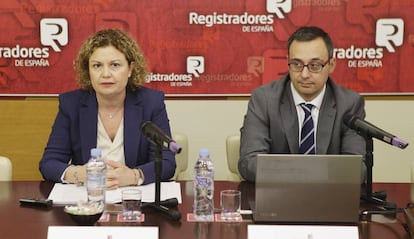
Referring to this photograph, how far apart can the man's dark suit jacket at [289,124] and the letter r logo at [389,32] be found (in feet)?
3.44

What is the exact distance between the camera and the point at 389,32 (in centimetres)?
379

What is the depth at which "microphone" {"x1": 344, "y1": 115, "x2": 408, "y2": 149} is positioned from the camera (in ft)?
6.70

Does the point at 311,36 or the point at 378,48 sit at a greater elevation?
the point at 378,48

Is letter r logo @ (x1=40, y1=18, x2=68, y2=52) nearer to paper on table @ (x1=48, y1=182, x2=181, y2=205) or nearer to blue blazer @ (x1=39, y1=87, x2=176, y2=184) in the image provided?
blue blazer @ (x1=39, y1=87, x2=176, y2=184)

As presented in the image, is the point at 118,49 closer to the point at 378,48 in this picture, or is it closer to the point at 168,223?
the point at 168,223

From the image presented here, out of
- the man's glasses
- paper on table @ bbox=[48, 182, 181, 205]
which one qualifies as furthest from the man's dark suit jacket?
paper on table @ bbox=[48, 182, 181, 205]

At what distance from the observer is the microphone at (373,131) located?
2043mm

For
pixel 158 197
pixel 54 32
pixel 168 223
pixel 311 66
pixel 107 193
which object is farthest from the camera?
pixel 54 32

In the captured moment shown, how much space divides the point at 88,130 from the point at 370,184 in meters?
1.35

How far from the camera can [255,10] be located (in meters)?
3.77

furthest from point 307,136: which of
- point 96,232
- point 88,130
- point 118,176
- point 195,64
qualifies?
point 96,232

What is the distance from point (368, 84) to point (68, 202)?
229cm

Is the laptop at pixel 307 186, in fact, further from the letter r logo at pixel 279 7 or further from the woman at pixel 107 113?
the letter r logo at pixel 279 7

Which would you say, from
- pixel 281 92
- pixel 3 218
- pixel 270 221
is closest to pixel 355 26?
pixel 281 92
